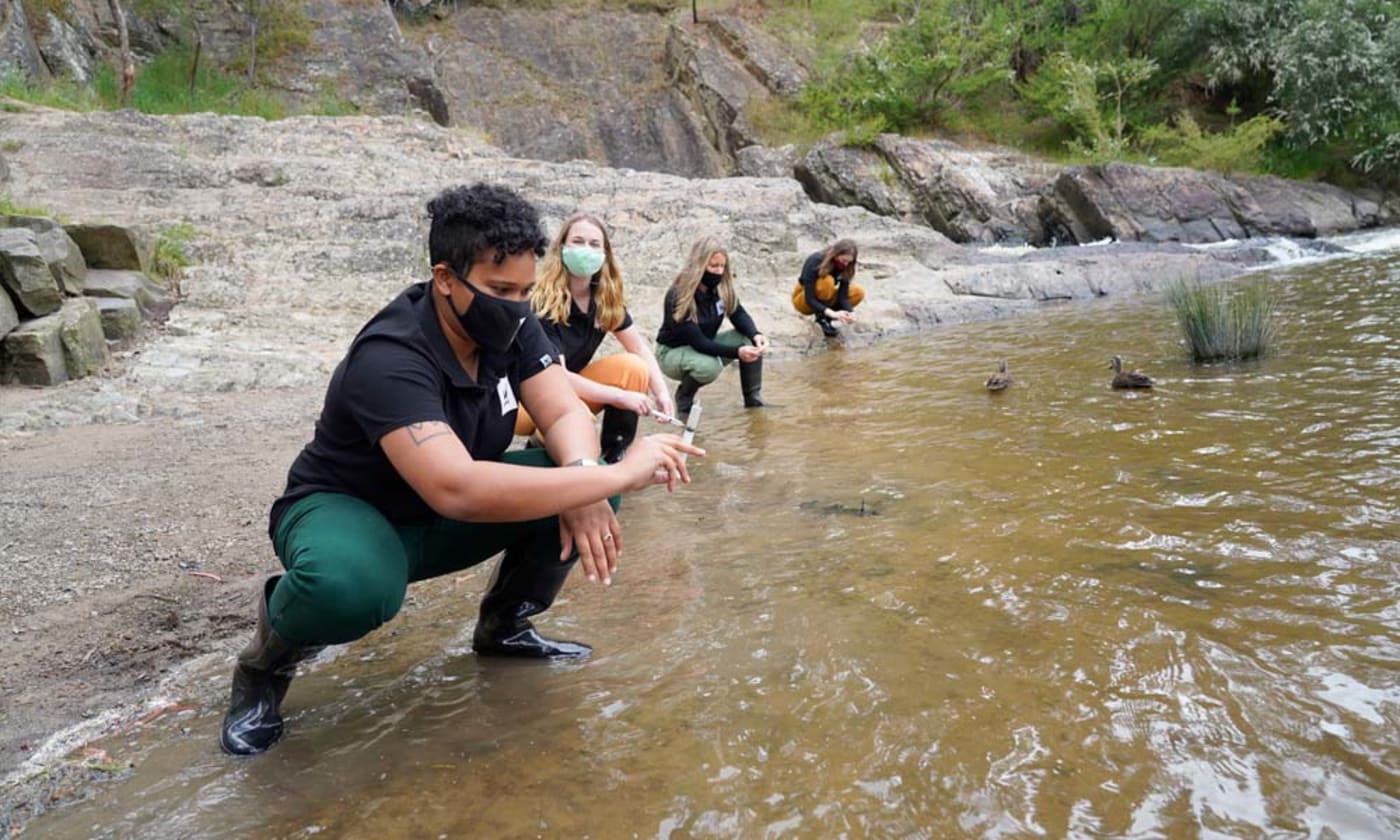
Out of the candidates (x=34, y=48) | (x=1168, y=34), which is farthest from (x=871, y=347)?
(x=1168, y=34)

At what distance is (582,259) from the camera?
14.0 feet

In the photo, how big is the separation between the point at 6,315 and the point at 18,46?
14.7 meters

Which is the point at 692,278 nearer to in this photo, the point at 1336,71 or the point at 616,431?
the point at 616,431

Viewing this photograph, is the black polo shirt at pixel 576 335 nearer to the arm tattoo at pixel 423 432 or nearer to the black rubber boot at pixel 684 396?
the black rubber boot at pixel 684 396

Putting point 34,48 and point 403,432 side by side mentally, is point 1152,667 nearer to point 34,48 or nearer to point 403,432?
point 403,432

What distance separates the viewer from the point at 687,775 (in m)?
1.98

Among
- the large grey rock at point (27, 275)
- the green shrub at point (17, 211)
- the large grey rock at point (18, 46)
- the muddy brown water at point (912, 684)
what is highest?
the large grey rock at point (18, 46)

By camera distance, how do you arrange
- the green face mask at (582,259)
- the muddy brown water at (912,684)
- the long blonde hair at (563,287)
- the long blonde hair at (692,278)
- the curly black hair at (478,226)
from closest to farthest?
the muddy brown water at (912,684) → the curly black hair at (478,226) → the green face mask at (582,259) → the long blonde hair at (563,287) → the long blonde hair at (692,278)

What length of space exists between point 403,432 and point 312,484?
422mm

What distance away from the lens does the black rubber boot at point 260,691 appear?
2.24 metres

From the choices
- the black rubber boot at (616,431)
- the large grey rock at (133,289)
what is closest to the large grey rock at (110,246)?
the large grey rock at (133,289)

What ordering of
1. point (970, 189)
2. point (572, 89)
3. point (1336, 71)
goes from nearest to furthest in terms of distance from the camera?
point (970, 189) < point (1336, 71) < point (572, 89)

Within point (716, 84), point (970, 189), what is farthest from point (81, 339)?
point (716, 84)

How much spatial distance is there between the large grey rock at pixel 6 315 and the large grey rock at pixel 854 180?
59.9 feet
